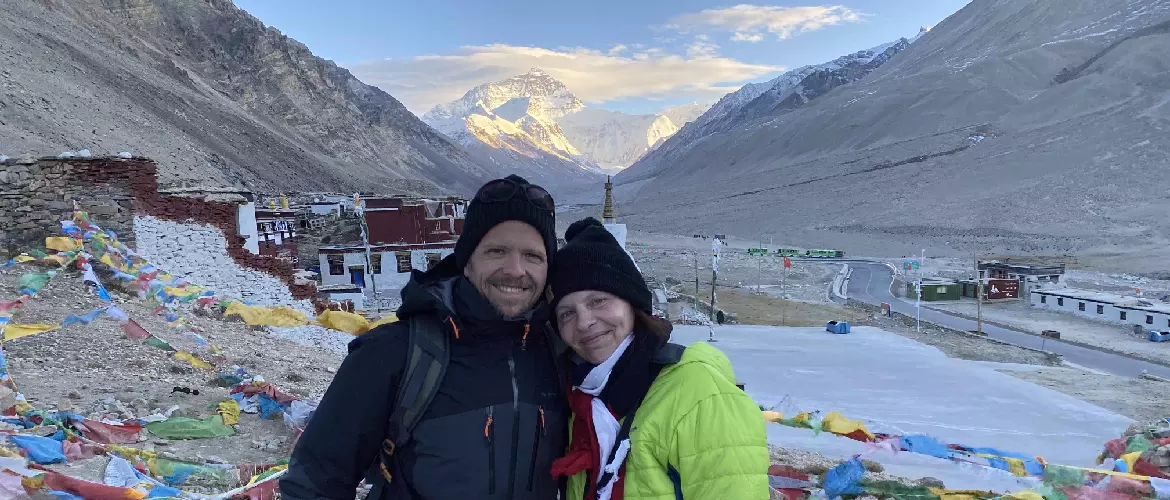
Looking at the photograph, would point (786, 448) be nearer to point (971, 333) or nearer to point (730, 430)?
point (730, 430)

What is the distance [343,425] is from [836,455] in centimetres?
612

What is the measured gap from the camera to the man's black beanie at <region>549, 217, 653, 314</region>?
2.40 metres

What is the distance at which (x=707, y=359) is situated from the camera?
7.34ft

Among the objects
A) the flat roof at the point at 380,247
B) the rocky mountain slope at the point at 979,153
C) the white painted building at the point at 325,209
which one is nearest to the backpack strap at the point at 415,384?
the flat roof at the point at 380,247

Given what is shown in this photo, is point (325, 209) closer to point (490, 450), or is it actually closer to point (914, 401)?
point (914, 401)

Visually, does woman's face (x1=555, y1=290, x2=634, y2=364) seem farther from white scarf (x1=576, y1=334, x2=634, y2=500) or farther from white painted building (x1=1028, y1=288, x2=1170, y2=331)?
white painted building (x1=1028, y1=288, x2=1170, y2=331)

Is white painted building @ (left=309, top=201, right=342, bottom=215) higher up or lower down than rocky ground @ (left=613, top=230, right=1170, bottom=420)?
higher up

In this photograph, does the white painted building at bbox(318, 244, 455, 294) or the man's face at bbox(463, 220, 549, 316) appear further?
the white painted building at bbox(318, 244, 455, 294)

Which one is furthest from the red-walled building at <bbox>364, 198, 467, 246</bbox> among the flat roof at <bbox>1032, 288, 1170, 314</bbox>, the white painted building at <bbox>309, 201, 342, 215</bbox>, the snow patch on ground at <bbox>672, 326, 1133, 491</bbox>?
the flat roof at <bbox>1032, 288, 1170, 314</bbox>

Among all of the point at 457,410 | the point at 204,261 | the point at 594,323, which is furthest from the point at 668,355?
the point at 204,261

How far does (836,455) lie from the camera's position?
696cm

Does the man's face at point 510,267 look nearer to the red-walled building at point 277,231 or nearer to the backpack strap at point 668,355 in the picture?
the backpack strap at point 668,355

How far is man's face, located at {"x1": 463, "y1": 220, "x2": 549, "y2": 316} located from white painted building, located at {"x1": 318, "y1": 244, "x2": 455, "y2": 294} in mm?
23964

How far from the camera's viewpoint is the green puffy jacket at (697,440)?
2008 mm
